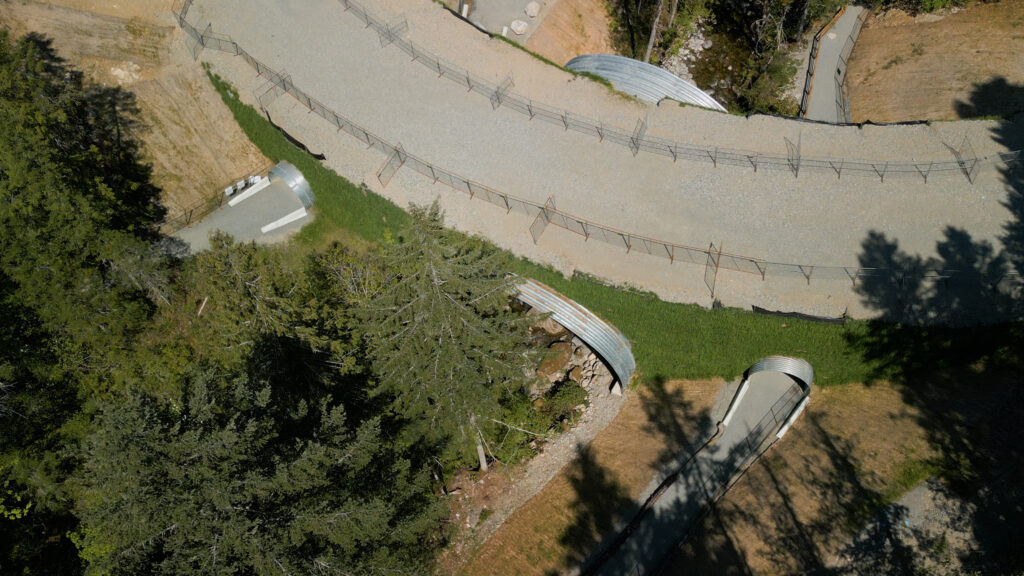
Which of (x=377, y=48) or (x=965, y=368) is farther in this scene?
(x=377, y=48)

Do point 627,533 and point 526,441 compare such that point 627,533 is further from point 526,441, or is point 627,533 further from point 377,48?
point 377,48

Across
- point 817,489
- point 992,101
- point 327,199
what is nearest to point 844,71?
point 992,101

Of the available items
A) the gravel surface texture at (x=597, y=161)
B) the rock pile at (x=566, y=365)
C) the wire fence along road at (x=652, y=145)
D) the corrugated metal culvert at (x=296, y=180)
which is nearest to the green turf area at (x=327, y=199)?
the corrugated metal culvert at (x=296, y=180)

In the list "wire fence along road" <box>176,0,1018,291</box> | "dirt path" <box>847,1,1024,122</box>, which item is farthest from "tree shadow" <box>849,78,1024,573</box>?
"dirt path" <box>847,1,1024,122</box>

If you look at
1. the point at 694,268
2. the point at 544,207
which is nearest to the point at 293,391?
the point at 544,207

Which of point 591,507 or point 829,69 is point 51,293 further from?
point 829,69

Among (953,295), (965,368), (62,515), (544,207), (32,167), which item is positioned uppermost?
(953,295)
